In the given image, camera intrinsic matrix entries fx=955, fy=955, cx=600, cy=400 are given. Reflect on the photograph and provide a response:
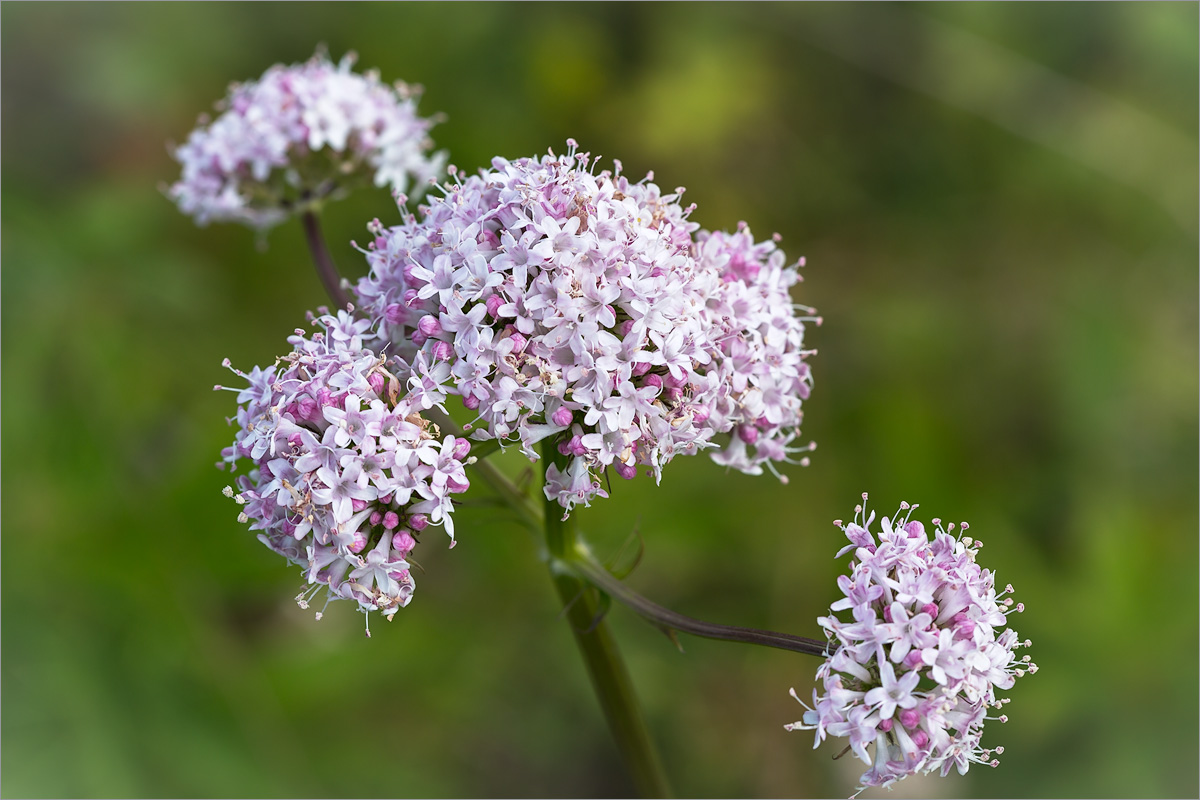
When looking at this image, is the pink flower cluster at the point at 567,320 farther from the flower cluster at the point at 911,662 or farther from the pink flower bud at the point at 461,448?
the flower cluster at the point at 911,662

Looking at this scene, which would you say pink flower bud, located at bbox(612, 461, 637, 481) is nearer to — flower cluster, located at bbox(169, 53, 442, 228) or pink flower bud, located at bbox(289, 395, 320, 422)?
pink flower bud, located at bbox(289, 395, 320, 422)

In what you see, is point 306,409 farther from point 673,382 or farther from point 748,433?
point 748,433

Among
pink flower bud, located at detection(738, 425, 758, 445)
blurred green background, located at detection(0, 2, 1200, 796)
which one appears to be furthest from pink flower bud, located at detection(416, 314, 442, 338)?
pink flower bud, located at detection(738, 425, 758, 445)

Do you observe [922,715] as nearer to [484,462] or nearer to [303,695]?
[484,462]

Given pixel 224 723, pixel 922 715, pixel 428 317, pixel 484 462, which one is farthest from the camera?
pixel 224 723

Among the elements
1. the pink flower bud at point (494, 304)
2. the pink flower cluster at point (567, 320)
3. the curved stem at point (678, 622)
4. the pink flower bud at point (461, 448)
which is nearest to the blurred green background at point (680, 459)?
the curved stem at point (678, 622)

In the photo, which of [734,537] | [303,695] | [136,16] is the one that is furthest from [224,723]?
[136,16]

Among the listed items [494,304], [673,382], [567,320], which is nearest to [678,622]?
[673,382]
